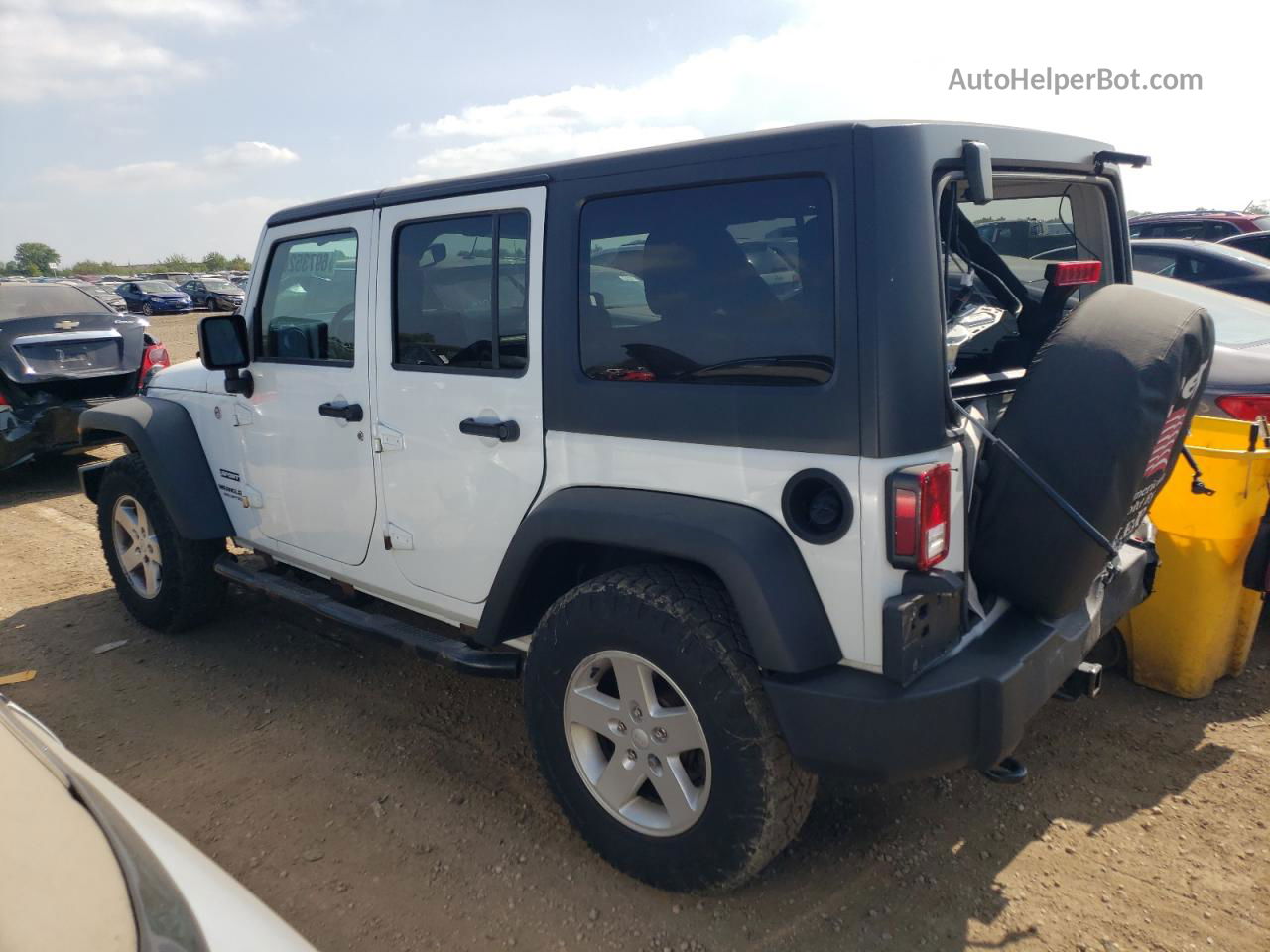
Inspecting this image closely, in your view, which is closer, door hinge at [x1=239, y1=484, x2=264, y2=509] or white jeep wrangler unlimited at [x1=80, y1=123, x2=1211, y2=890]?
white jeep wrangler unlimited at [x1=80, y1=123, x2=1211, y2=890]

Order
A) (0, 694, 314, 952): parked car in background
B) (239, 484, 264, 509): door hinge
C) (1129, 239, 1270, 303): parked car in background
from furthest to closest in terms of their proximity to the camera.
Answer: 1. (1129, 239, 1270, 303): parked car in background
2. (239, 484, 264, 509): door hinge
3. (0, 694, 314, 952): parked car in background

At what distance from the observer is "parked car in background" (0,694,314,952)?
49.9 inches

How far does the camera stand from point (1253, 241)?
11406mm

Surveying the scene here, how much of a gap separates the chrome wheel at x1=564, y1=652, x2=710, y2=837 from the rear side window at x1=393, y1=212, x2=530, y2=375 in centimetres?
98

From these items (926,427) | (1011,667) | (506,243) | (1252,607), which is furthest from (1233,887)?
(506,243)

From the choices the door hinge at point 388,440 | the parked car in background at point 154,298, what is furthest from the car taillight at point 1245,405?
the parked car in background at point 154,298

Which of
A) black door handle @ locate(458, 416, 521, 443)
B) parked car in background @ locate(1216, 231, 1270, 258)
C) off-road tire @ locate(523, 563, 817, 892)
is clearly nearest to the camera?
off-road tire @ locate(523, 563, 817, 892)

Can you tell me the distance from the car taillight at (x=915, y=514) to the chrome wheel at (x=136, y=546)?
3748 millimetres

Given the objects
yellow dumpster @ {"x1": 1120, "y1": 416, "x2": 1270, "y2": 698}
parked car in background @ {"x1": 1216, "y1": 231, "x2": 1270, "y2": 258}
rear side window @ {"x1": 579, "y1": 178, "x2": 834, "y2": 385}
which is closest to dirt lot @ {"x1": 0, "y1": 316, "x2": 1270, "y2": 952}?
yellow dumpster @ {"x1": 1120, "y1": 416, "x2": 1270, "y2": 698}

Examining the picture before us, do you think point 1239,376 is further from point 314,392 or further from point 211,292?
point 211,292

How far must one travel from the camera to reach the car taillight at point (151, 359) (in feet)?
26.7

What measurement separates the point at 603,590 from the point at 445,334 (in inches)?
44.0

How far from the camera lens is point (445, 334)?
3.12 metres

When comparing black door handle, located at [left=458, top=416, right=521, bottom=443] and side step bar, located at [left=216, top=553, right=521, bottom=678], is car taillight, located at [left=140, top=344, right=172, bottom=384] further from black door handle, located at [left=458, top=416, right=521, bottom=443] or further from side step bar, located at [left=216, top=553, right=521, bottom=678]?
black door handle, located at [left=458, top=416, right=521, bottom=443]
